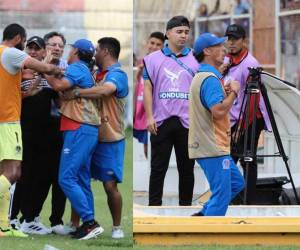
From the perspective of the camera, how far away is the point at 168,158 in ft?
35.3

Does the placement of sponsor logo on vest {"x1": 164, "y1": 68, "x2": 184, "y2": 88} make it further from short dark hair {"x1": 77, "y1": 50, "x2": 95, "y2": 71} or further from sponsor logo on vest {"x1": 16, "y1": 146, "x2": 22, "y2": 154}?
sponsor logo on vest {"x1": 16, "y1": 146, "x2": 22, "y2": 154}

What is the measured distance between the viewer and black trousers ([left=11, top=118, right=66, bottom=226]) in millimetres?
10414

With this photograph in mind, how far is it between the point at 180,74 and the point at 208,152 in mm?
1276

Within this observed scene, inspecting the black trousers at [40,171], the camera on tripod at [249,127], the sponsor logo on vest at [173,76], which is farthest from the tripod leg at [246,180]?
the black trousers at [40,171]

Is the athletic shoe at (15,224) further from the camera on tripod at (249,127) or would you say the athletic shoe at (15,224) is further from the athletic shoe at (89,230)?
the camera on tripod at (249,127)

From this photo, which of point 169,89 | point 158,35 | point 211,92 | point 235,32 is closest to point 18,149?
point 169,89

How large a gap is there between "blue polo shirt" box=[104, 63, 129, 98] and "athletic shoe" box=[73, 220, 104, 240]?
108 centimetres

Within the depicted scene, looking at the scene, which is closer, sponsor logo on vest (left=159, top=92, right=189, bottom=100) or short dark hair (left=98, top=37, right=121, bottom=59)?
short dark hair (left=98, top=37, right=121, bottom=59)

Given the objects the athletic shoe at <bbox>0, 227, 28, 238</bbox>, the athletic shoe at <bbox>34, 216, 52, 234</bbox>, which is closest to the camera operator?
the athletic shoe at <bbox>34, 216, 52, 234</bbox>

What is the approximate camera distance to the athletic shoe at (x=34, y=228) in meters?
10.3

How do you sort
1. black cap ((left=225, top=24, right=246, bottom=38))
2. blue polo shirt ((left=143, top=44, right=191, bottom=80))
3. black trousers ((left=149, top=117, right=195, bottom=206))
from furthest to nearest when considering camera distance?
black cap ((left=225, top=24, right=246, bottom=38))
black trousers ((left=149, top=117, right=195, bottom=206))
blue polo shirt ((left=143, top=44, right=191, bottom=80))

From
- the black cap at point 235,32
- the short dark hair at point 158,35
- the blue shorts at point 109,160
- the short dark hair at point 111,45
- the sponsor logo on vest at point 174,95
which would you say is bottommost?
the blue shorts at point 109,160

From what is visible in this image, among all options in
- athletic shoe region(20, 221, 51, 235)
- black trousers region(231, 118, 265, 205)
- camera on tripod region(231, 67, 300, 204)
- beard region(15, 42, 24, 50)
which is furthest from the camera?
black trousers region(231, 118, 265, 205)

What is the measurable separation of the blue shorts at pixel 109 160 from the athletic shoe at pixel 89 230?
370 millimetres
